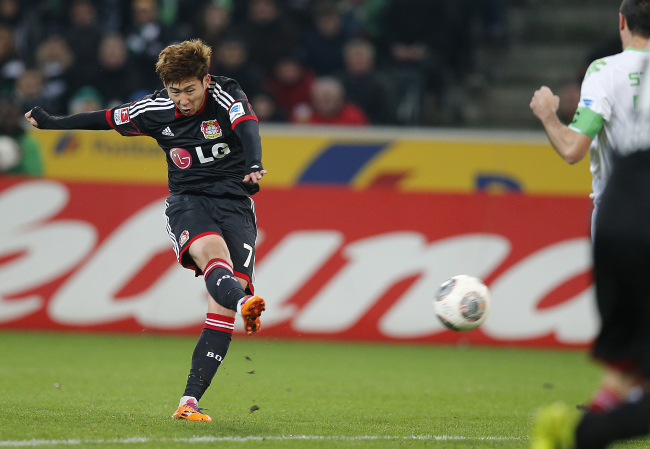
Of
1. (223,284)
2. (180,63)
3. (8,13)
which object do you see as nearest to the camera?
(223,284)

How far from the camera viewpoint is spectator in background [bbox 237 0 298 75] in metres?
13.0

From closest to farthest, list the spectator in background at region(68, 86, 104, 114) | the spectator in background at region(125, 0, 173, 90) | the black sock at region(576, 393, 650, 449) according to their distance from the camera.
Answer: the black sock at region(576, 393, 650, 449) → the spectator in background at region(68, 86, 104, 114) → the spectator in background at region(125, 0, 173, 90)

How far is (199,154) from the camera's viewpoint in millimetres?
5520

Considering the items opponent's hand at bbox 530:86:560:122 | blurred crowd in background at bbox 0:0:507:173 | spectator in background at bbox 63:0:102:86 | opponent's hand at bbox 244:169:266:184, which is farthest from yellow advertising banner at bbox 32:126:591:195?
opponent's hand at bbox 530:86:560:122

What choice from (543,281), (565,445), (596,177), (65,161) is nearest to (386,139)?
(543,281)

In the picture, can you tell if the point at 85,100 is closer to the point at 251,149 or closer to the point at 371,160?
the point at 371,160

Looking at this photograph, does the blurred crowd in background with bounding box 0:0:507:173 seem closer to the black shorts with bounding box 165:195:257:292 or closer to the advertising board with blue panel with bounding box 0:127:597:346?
the advertising board with blue panel with bounding box 0:127:597:346

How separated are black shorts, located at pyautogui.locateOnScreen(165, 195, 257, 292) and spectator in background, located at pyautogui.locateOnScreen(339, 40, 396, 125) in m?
6.94

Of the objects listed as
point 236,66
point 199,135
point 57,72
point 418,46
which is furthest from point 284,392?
point 418,46

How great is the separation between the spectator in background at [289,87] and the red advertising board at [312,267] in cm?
256

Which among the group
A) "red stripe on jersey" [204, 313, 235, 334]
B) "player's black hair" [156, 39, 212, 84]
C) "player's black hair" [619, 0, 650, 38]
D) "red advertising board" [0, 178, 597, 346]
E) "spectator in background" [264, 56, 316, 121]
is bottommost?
"red advertising board" [0, 178, 597, 346]

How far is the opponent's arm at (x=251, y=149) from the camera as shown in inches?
191

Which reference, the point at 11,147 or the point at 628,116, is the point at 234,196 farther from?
the point at 11,147

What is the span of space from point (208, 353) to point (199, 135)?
1280 millimetres
